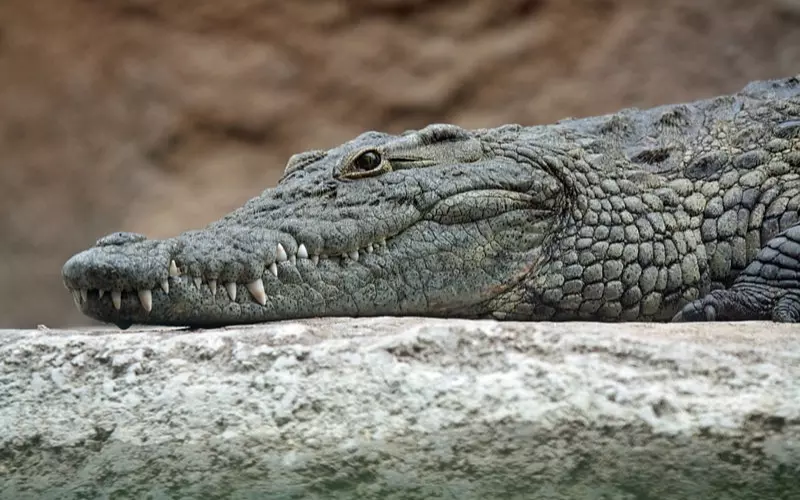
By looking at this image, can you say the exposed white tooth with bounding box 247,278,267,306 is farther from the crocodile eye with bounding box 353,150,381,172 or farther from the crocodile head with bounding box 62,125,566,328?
the crocodile eye with bounding box 353,150,381,172

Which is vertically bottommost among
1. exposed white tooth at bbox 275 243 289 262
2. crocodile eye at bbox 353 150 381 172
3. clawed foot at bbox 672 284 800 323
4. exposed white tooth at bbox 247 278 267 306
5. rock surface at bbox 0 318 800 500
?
rock surface at bbox 0 318 800 500

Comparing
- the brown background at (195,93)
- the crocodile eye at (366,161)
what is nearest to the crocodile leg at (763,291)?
the crocodile eye at (366,161)

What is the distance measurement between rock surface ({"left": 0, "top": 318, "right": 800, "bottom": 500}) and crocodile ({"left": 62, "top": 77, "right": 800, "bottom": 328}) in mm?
621

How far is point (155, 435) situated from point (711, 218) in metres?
2.11

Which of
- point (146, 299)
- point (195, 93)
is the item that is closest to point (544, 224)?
point (146, 299)

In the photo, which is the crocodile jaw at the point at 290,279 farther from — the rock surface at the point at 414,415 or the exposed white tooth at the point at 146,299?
the rock surface at the point at 414,415

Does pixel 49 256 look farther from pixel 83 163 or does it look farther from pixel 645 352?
pixel 645 352

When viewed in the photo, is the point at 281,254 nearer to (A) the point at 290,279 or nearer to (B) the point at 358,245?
(A) the point at 290,279

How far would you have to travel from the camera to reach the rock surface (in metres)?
1.55

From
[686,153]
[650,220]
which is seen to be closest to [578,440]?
[650,220]

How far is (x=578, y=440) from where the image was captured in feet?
5.22

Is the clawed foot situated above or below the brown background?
below

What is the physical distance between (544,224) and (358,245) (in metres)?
0.72

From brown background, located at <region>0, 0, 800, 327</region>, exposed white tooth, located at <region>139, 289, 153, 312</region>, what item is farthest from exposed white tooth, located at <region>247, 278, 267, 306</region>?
brown background, located at <region>0, 0, 800, 327</region>
